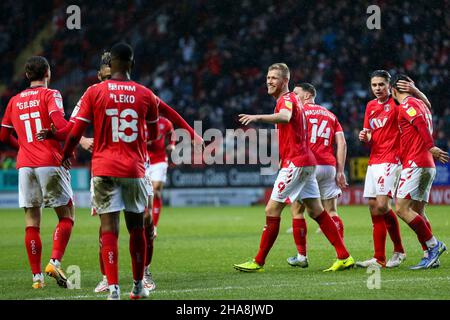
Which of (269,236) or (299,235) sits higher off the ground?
(269,236)

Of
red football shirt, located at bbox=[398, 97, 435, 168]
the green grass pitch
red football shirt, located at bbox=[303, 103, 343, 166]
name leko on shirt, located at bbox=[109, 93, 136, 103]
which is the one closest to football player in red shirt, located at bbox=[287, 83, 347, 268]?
red football shirt, located at bbox=[303, 103, 343, 166]

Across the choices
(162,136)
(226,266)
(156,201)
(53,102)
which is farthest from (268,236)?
(156,201)

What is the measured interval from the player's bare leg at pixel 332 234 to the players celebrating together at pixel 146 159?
0.01 m

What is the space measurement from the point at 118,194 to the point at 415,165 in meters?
4.23

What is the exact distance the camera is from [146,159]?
788cm

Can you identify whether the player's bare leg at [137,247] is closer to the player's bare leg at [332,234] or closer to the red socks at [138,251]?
the red socks at [138,251]

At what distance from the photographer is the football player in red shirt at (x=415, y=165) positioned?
10070mm

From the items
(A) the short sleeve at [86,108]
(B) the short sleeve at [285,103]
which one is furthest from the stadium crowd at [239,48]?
(A) the short sleeve at [86,108]

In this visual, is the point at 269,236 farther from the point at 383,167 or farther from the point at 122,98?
the point at 122,98
